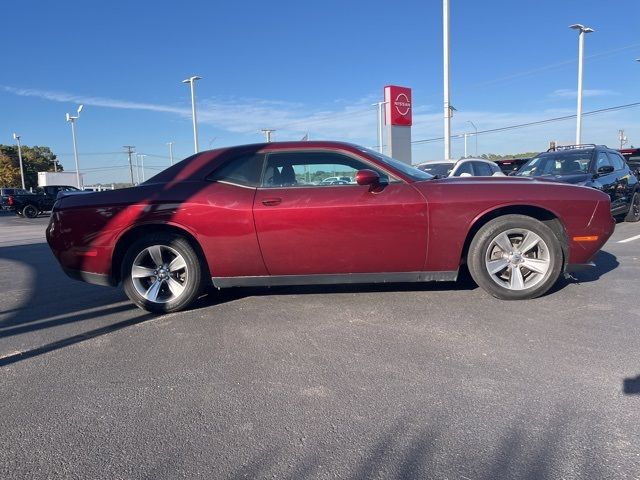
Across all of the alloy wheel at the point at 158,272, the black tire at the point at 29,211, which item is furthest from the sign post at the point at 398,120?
the black tire at the point at 29,211

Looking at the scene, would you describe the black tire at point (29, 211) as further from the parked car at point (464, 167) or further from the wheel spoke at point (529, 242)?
the wheel spoke at point (529, 242)

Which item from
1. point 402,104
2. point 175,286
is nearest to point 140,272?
point 175,286

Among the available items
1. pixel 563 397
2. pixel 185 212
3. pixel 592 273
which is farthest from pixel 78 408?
pixel 592 273

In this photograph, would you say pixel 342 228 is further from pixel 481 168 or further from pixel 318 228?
pixel 481 168

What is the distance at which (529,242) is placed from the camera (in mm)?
4379

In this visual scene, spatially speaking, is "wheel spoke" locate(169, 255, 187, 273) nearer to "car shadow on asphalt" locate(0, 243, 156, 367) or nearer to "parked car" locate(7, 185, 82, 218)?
"car shadow on asphalt" locate(0, 243, 156, 367)

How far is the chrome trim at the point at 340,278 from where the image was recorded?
4.39m

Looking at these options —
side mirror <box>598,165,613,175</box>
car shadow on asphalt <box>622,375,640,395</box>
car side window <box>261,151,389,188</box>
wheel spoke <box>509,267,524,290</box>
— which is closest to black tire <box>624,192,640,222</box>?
side mirror <box>598,165,613,175</box>

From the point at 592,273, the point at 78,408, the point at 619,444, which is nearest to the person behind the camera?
the point at 619,444

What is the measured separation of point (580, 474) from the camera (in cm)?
202

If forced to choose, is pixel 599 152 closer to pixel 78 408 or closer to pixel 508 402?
pixel 508 402

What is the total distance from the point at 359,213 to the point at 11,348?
10.1 feet

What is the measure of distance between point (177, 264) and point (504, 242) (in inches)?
122

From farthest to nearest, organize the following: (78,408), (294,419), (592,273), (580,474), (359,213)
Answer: (592,273)
(359,213)
(78,408)
(294,419)
(580,474)
